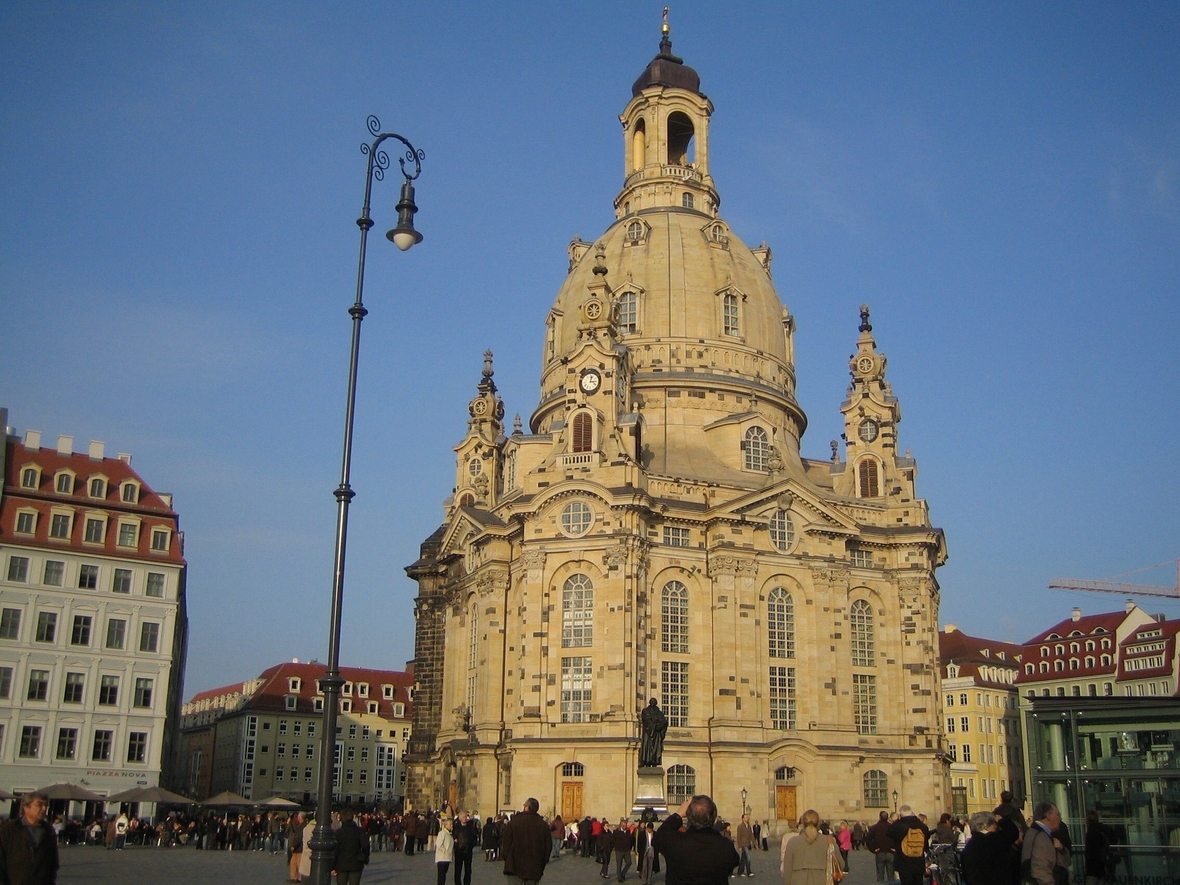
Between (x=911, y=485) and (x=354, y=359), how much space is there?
53.3 m

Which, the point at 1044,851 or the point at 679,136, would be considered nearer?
the point at 1044,851

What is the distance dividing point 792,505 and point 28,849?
174 ft

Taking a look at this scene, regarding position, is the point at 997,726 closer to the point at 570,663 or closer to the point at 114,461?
the point at 570,663

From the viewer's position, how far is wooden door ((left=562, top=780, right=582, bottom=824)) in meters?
55.3

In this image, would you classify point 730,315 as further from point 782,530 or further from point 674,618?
point 674,618

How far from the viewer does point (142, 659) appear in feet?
202

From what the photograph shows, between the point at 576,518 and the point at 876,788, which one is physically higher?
the point at 576,518

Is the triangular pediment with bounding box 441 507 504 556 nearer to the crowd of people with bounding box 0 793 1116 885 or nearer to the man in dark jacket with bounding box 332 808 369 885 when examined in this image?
the crowd of people with bounding box 0 793 1116 885

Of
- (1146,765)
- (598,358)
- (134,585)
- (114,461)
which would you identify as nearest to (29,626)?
(134,585)

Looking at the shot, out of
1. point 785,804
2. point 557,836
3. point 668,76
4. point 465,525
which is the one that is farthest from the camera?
point 668,76

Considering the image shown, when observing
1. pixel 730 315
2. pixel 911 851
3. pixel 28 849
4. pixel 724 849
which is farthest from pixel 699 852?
pixel 730 315

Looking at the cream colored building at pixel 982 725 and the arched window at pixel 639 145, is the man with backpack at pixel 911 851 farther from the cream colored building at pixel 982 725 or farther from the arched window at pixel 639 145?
the cream colored building at pixel 982 725

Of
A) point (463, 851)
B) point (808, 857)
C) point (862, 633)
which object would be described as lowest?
point (463, 851)

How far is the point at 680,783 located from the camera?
187ft
